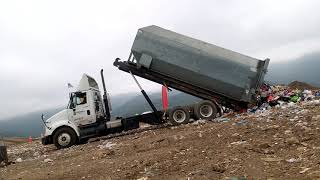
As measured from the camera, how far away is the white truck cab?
1736 cm

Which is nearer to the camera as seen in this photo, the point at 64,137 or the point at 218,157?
the point at 218,157

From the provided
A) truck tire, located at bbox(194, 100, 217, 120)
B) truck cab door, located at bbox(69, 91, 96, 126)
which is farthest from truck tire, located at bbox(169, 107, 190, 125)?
truck cab door, located at bbox(69, 91, 96, 126)

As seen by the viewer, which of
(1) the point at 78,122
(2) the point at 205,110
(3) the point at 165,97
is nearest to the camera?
(2) the point at 205,110

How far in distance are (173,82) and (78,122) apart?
139 inches

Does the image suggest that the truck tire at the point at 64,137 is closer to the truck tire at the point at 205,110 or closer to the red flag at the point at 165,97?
the red flag at the point at 165,97

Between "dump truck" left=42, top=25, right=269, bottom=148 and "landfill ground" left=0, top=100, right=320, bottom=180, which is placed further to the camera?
"dump truck" left=42, top=25, right=269, bottom=148

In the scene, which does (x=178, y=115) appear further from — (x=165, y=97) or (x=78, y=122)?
(x=78, y=122)

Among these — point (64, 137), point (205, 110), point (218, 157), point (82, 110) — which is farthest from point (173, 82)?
point (218, 157)

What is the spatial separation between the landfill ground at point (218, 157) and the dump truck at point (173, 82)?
3357 mm

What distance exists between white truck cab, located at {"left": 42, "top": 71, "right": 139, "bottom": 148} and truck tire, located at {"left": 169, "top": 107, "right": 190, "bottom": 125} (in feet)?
4.50

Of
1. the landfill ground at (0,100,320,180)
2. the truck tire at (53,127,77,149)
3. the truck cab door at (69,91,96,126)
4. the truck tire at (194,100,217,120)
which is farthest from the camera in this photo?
the truck cab door at (69,91,96,126)

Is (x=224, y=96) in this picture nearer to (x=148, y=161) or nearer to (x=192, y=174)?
(x=148, y=161)

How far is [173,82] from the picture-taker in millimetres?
17359

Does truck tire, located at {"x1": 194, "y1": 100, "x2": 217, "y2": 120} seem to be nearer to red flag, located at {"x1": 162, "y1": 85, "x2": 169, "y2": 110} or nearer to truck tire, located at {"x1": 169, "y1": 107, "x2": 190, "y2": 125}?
truck tire, located at {"x1": 169, "y1": 107, "x2": 190, "y2": 125}
